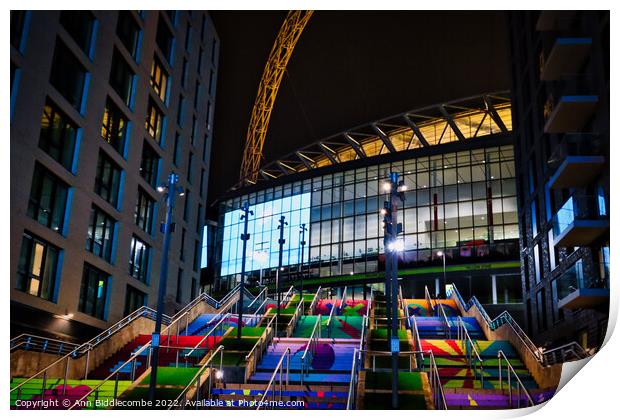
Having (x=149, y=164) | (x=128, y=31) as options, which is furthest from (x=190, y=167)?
(x=128, y=31)

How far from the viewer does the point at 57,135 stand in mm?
23844

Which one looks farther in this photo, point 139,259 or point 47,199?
point 139,259

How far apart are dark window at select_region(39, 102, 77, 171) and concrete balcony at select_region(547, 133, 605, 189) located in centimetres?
1565

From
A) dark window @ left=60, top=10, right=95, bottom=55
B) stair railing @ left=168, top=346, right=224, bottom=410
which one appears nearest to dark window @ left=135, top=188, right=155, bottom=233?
dark window @ left=60, top=10, right=95, bottom=55

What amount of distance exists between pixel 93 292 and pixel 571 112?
17.6 metres

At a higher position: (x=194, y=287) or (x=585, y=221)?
(x=194, y=287)

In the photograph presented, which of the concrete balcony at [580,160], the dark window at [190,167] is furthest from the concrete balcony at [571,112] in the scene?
the dark window at [190,167]

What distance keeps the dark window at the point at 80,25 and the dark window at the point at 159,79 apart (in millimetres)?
6125

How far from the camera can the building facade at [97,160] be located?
70.9 feet

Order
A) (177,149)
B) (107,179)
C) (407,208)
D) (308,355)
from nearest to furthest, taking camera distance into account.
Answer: (308,355) < (107,179) < (177,149) < (407,208)

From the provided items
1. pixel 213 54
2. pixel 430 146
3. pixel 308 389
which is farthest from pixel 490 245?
pixel 308 389

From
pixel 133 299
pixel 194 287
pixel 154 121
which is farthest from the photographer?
pixel 194 287

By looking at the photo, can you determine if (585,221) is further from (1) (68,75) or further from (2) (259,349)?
(1) (68,75)

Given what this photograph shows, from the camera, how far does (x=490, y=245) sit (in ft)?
163
